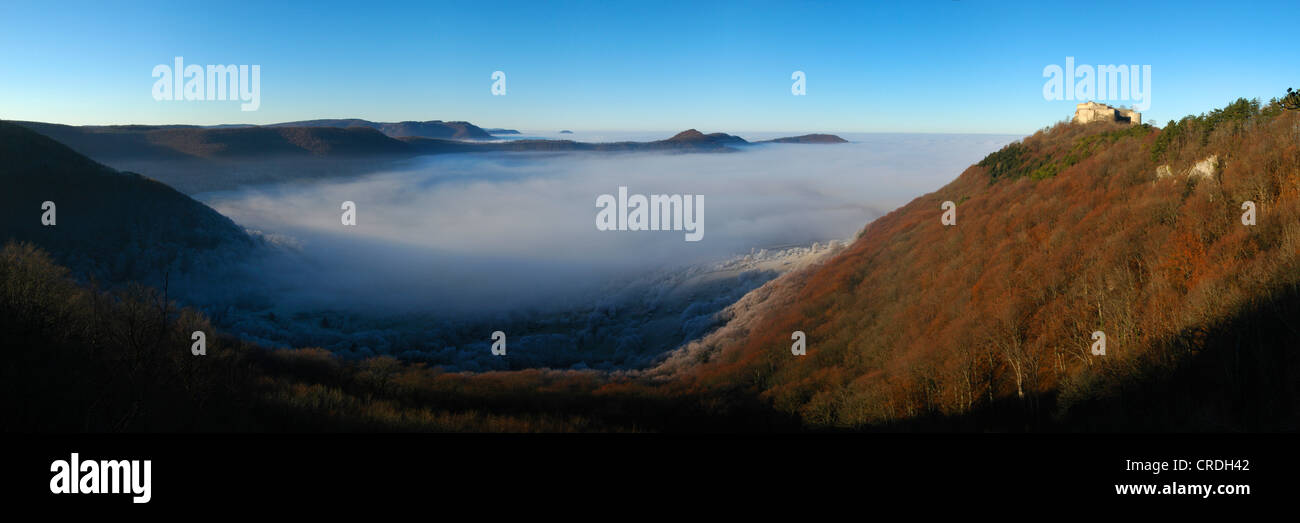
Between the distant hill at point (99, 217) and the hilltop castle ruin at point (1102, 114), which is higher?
the hilltop castle ruin at point (1102, 114)

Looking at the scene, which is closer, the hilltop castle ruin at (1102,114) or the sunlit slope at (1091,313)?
the sunlit slope at (1091,313)

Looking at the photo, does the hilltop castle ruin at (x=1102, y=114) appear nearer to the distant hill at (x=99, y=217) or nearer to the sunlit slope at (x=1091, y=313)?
the sunlit slope at (x=1091, y=313)

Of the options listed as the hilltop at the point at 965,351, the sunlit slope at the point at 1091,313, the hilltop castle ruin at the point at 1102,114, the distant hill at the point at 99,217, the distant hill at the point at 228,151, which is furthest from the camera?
the distant hill at the point at 228,151

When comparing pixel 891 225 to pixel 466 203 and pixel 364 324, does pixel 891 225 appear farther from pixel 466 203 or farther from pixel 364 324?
pixel 466 203

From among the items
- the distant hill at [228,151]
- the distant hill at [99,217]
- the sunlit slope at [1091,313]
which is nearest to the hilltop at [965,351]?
the sunlit slope at [1091,313]

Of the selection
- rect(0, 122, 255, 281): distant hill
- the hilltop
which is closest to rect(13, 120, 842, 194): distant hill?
rect(0, 122, 255, 281): distant hill

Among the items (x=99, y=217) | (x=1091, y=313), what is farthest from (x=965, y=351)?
(x=99, y=217)
